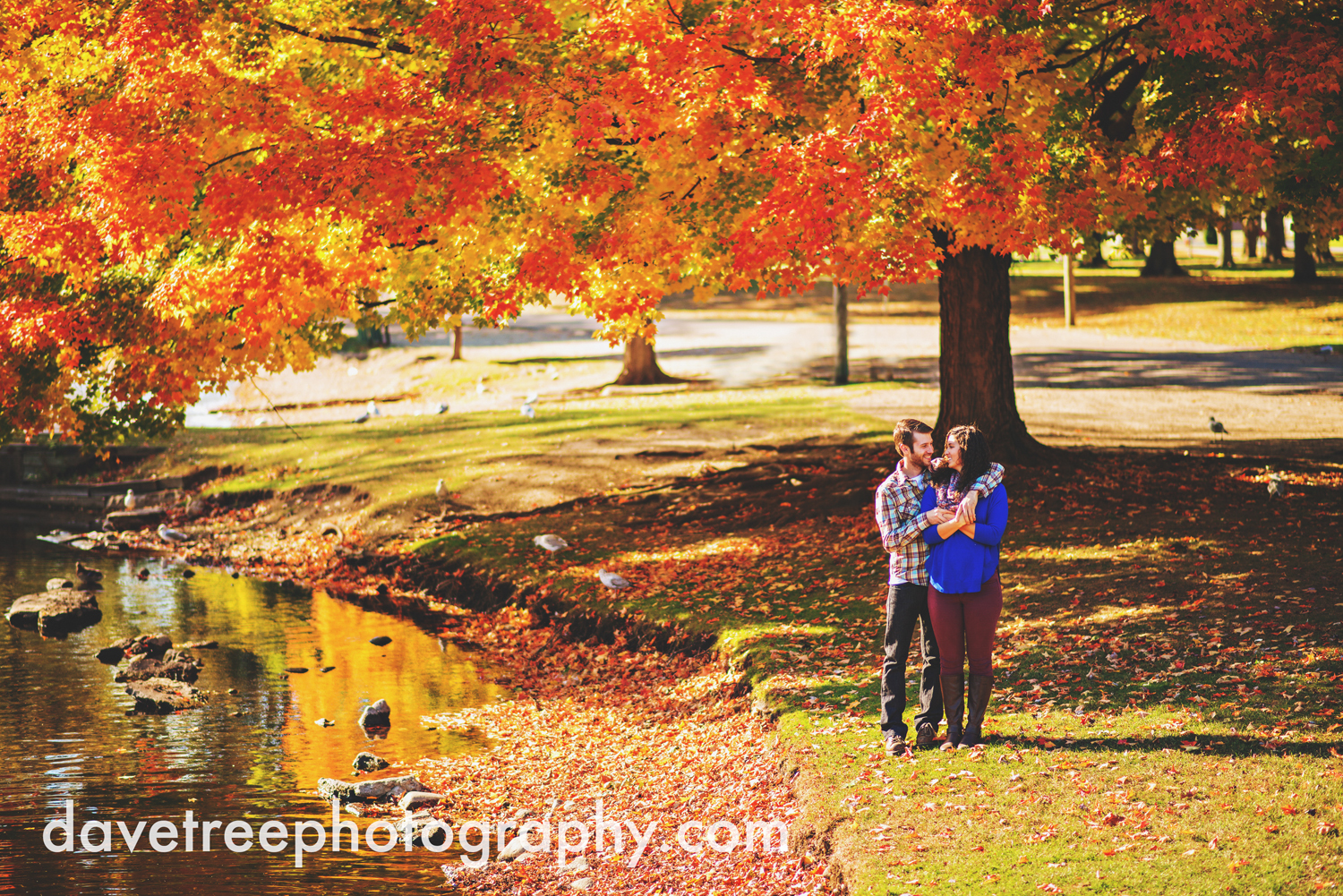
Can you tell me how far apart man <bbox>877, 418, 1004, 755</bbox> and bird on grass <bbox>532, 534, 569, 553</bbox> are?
8.02 m

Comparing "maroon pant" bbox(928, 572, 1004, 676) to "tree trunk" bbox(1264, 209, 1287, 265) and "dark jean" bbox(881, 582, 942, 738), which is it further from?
"tree trunk" bbox(1264, 209, 1287, 265)

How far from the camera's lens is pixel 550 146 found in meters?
11.9

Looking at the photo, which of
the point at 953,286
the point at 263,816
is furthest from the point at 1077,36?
the point at 263,816

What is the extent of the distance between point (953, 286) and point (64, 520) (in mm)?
17424

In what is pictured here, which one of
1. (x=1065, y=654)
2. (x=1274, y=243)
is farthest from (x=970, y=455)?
(x=1274, y=243)

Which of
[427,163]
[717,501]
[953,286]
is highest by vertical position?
[427,163]

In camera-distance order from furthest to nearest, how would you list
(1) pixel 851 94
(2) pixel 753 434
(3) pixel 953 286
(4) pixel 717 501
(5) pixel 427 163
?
(2) pixel 753 434 < (4) pixel 717 501 < (3) pixel 953 286 < (1) pixel 851 94 < (5) pixel 427 163

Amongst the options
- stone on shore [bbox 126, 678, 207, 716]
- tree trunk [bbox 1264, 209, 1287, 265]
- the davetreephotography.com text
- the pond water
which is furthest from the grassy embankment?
tree trunk [bbox 1264, 209, 1287, 265]

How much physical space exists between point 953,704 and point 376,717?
5.71m

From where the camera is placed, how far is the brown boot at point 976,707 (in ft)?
26.1

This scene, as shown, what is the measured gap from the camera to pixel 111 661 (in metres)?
13.4

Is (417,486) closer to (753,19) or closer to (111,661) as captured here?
(111,661)

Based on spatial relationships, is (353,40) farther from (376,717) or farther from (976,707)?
(976,707)

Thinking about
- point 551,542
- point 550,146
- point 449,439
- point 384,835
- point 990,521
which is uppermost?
point 550,146
